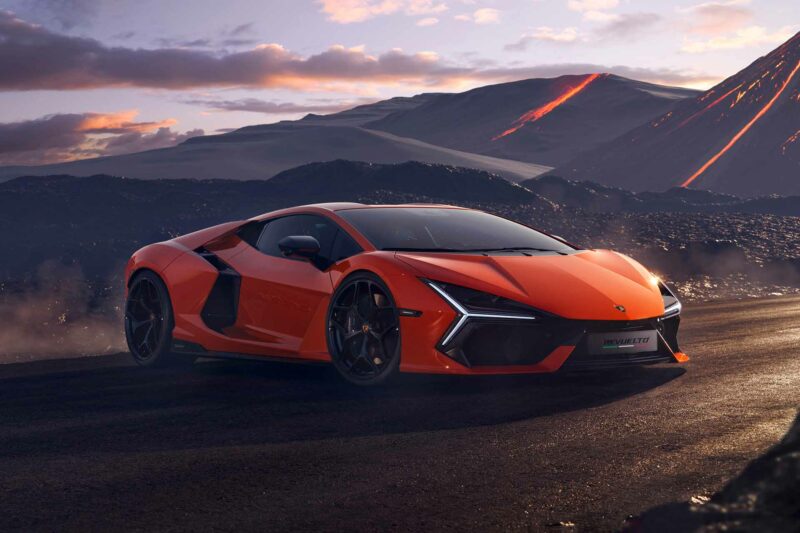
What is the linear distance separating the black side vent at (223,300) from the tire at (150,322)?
458 mm

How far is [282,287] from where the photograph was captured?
7.32 meters

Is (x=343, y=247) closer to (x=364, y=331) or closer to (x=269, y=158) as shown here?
(x=364, y=331)

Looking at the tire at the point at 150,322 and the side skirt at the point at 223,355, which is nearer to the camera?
the side skirt at the point at 223,355

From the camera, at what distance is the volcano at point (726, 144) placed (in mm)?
91375

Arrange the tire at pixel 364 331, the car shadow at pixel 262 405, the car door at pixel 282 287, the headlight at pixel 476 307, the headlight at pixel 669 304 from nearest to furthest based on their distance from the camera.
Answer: the car shadow at pixel 262 405 → the headlight at pixel 476 307 → the tire at pixel 364 331 → the headlight at pixel 669 304 → the car door at pixel 282 287

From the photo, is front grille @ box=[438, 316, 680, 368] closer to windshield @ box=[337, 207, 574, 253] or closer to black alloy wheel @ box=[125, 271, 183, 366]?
windshield @ box=[337, 207, 574, 253]

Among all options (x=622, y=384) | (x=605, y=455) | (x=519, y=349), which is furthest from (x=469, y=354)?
(x=605, y=455)

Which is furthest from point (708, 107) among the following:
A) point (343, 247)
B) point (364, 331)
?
point (364, 331)

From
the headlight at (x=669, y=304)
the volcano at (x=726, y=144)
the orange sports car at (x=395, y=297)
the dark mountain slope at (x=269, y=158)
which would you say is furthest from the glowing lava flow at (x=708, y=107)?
the headlight at (x=669, y=304)

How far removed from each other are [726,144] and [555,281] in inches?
4075

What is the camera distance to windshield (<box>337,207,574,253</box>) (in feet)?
23.6

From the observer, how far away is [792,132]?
323ft

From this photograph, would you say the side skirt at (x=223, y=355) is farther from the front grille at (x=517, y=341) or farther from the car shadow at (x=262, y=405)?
the front grille at (x=517, y=341)

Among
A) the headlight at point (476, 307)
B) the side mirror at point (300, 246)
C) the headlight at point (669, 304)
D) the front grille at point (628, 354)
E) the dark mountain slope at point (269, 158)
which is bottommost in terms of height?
the dark mountain slope at point (269, 158)
